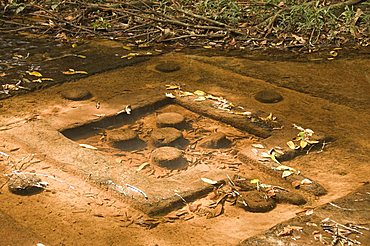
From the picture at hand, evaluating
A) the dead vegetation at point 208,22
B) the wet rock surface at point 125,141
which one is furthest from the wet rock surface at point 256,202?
the dead vegetation at point 208,22

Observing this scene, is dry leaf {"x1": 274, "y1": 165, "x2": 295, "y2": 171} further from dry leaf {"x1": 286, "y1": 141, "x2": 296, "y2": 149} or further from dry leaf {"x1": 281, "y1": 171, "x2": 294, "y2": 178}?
dry leaf {"x1": 286, "y1": 141, "x2": 296, "y2": 149}

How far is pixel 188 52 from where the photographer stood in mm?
5934

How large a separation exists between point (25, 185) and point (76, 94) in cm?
133

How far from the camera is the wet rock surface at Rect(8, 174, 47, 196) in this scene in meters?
3.56

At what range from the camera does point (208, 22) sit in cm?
654

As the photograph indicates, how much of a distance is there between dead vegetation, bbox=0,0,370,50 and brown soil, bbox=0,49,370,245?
1.88ft

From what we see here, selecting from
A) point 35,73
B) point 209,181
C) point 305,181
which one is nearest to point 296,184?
point 305,181

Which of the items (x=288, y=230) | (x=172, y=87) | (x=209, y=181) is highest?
Result: (x=288, y=230)

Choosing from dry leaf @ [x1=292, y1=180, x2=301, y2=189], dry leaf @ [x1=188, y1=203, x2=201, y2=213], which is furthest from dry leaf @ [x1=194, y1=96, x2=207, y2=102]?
dry leaf @ [x1=188, y1=203, x2=201, y2=213]

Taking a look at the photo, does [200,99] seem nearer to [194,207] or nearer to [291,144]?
[291,144]

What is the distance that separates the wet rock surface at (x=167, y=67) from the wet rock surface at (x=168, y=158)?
1498mm

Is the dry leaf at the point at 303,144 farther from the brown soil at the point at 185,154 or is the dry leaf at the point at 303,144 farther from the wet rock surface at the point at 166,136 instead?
the wet rock surface at the point at 166,136

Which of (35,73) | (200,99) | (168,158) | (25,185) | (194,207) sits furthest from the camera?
(35,73)

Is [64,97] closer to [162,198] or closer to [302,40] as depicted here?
[162,198]
